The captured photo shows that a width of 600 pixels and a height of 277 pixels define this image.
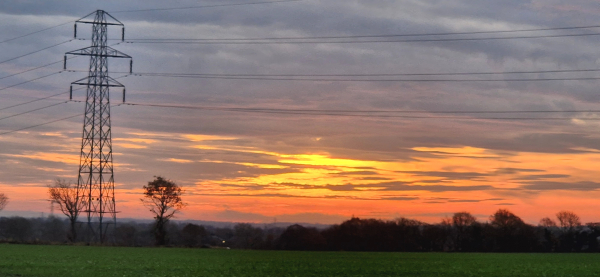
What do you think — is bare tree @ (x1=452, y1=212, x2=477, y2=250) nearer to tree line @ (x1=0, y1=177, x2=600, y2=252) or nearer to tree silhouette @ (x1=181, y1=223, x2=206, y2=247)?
tree line @ (x1=0, y1=177, x2=600, y2=252)

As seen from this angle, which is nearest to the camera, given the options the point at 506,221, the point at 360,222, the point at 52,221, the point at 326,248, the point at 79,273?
the point at 79,273

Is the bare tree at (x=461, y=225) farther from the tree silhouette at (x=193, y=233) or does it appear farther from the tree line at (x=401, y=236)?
the tree silhouette at (x=193, y=233)

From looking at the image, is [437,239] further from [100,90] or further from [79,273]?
[79,273]

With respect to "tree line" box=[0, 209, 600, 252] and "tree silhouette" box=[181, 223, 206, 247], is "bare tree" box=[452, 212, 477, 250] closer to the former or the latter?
"tree line" box=[0, 209, 600, 252]

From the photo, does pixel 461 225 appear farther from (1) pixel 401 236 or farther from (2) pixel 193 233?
(2) pixel 193 233

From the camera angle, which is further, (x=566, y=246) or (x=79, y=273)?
(x=566, y=246)

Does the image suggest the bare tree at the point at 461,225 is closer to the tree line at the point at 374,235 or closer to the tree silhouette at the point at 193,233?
the tree line at the point at 374,235

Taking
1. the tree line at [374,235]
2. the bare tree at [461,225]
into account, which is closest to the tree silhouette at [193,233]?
the tree line at [374,235]

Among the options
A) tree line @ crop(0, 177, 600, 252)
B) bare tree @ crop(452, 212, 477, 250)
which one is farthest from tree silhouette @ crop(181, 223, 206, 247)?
bare tree @ crop(452, 212, 477, 250)

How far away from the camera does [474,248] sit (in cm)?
12744

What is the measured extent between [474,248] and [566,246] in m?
19.3

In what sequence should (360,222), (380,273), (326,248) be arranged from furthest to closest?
(360,222) < (326,248) < (380,273)

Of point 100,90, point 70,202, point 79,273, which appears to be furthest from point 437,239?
point 79,273

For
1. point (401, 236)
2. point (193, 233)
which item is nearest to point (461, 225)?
point (401, 236)
